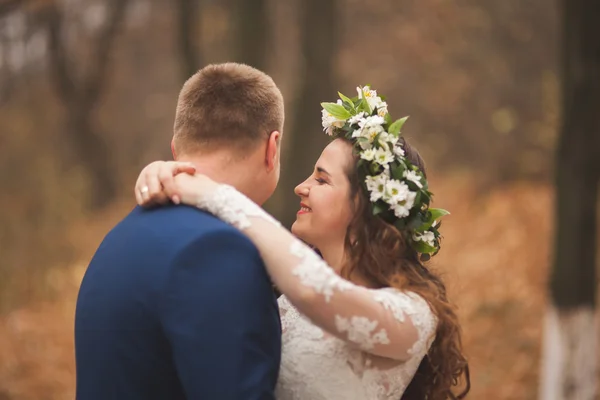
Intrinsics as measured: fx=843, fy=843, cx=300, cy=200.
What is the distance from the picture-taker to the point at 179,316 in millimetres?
2520

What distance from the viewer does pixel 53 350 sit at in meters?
13.2

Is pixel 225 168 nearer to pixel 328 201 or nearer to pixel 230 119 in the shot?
pixel 230 119

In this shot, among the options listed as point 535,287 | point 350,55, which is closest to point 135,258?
point 535,287

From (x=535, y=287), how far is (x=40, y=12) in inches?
429

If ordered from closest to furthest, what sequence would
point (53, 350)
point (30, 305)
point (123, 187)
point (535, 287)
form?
point (535, 287), point (53, 350), point (30, 305), point (123, 187)

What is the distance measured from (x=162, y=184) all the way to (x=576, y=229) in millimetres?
5694

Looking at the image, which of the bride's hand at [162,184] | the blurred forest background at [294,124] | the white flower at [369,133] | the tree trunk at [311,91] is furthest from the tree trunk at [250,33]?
the bride's hand at [162,184]

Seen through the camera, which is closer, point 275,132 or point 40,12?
point 275,132

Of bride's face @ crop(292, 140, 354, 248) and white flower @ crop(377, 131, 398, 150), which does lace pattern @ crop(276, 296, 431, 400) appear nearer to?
bride's face @ crop(292, 140, 354, 248)

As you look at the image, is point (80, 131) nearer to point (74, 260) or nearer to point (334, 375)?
point (74, 260)

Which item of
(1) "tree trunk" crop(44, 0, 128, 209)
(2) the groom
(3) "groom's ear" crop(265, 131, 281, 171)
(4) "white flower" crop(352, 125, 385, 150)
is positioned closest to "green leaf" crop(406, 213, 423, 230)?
(4) "white flower" crop(352, 125, 385, 150)

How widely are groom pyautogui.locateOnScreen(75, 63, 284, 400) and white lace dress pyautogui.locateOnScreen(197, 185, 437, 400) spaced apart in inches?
3.7

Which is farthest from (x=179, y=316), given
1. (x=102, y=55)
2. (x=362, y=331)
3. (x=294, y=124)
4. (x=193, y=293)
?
(x=102, y=55)

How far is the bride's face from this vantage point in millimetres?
3482
